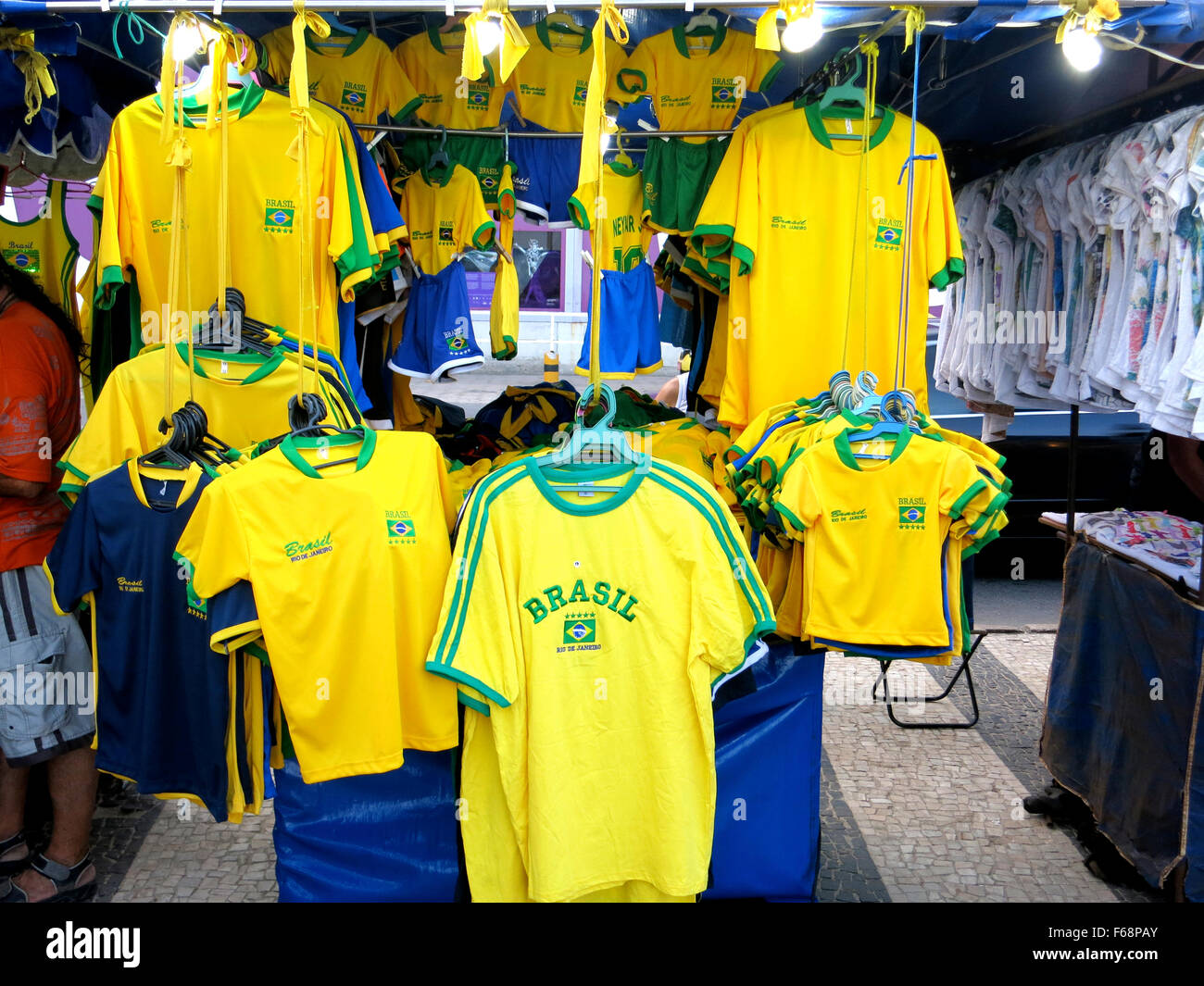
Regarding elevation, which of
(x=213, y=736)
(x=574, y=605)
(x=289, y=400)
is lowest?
(x=213, y=736)

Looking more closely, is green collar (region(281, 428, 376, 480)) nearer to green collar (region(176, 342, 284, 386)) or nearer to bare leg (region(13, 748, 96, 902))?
green collar (region(176, 342, 284, 386))

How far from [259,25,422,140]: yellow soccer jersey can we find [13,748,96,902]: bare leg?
280 centimetres

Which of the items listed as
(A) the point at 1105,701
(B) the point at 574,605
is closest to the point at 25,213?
(B) the point at 574,605

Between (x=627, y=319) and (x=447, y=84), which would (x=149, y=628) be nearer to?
(x=447, y=84)

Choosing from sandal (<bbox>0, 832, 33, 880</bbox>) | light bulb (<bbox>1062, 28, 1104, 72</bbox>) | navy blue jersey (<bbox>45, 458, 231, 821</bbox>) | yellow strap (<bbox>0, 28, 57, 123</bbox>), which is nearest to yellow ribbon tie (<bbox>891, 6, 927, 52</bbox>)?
light bulb (<bbox>1062, 28, 1104, 72</bbox>)

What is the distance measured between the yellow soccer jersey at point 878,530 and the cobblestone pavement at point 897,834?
1.36 metres

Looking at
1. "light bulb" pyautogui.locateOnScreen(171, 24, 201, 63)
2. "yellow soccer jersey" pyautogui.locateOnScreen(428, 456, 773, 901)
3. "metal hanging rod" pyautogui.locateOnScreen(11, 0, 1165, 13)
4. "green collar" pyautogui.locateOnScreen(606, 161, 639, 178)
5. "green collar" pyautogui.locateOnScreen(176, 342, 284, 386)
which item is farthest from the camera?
"green collar" pyautogui.locateOnScreen(606, 161, 639, 178)

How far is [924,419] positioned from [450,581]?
1638 mm

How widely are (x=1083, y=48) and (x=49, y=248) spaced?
13.4 ft

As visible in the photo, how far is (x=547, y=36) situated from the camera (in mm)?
4230

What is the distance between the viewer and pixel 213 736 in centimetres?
261

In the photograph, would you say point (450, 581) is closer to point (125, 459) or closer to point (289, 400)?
point (289, 400)

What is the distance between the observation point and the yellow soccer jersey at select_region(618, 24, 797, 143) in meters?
4.01

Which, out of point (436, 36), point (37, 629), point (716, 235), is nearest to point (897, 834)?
point (716, 235)
